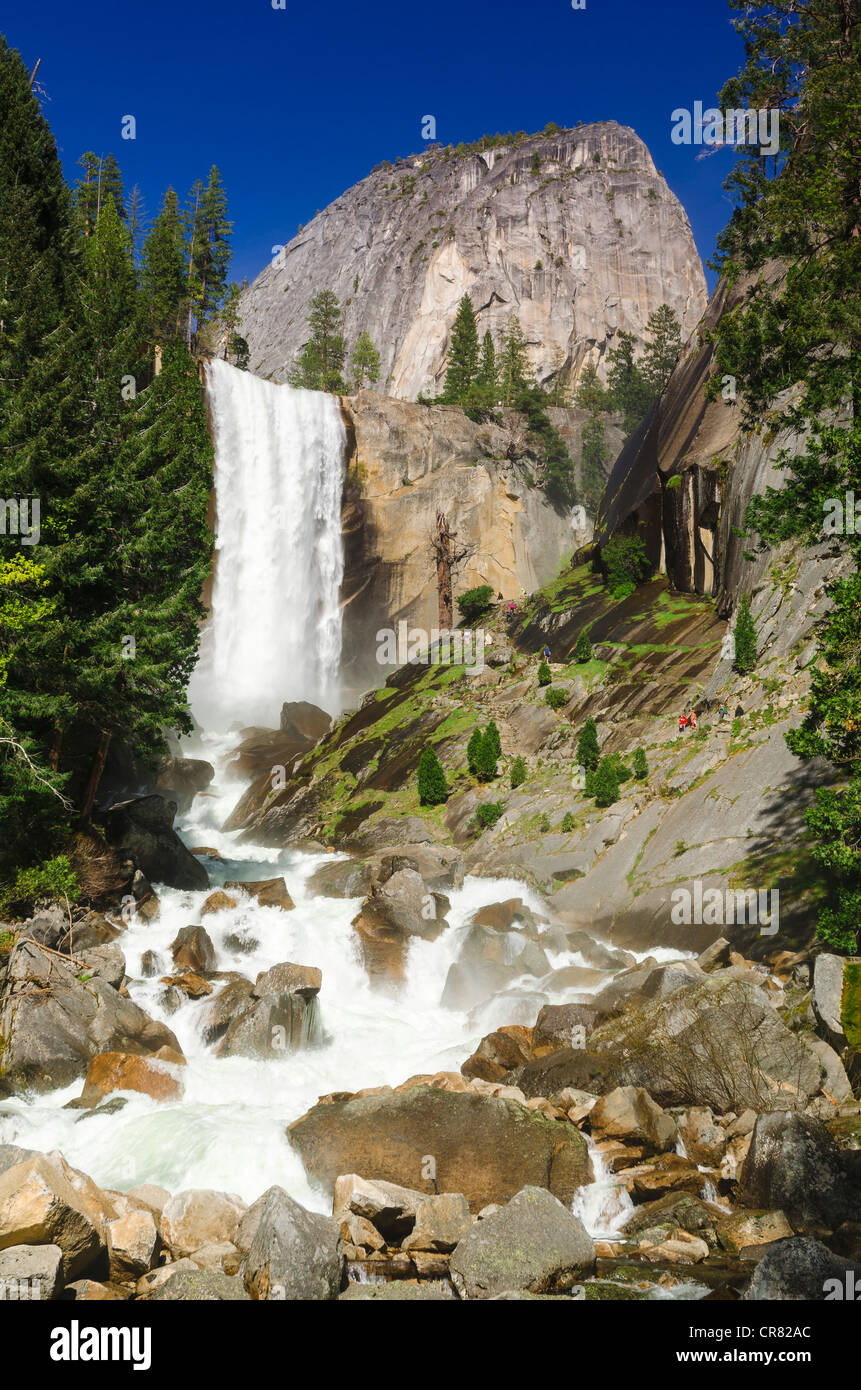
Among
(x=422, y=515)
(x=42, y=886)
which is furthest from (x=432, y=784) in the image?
(x=422, y=515)

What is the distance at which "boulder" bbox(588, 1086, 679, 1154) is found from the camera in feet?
46.7

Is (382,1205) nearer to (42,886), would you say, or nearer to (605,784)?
(42,886)

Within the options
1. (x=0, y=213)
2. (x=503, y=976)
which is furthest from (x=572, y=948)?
(x=0, y=213)

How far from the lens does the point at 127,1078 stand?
1658cm

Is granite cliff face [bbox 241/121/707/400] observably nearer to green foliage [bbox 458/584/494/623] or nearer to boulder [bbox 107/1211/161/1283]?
green foliage [bbox 458/584/494/623]

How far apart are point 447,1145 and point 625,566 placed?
40404 millimetres

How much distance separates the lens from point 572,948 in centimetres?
2527

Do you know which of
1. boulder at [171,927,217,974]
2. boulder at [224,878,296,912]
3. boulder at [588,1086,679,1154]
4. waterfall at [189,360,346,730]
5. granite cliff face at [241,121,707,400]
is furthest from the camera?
granite cliff face at [241,121,707,400]

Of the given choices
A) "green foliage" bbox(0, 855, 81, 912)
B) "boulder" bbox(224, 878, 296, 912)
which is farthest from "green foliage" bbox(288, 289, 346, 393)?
"green foliage" bbox(0, 855, 81, 912)

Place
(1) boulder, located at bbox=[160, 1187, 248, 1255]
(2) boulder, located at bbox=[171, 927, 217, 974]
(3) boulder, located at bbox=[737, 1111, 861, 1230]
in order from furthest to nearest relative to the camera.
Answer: (2) boulder, located at bbox=[171, 927, 217, 974] → (1) boulder, located at bbox=[160, 1187, 248, 1255] → (3) boulder, located at bbox=[737, 1111, 861, 1230]

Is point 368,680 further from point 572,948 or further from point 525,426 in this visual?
point 572,948

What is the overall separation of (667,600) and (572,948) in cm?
2487

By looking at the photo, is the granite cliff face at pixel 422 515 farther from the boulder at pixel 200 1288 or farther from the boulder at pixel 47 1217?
the boulder at pixel 200 1288

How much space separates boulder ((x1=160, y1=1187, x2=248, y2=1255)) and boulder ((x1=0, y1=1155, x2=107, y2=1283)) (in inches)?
52.6
